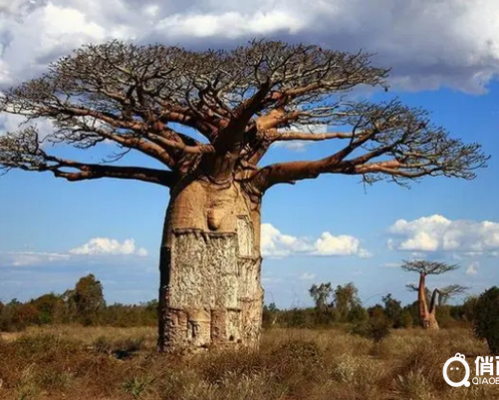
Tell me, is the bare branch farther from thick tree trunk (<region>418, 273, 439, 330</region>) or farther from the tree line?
thick tree trunk (<region>418, 273, 439, 330</region>)

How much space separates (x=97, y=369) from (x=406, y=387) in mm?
3774

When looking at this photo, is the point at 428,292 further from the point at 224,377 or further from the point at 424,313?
the point at 224,377

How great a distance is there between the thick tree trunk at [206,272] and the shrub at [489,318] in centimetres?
420

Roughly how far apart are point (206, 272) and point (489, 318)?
207 inches

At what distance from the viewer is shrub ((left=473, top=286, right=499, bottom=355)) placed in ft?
45.5

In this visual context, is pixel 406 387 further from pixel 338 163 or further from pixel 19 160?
pixel 19 160

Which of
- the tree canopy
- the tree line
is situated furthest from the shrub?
the tree line

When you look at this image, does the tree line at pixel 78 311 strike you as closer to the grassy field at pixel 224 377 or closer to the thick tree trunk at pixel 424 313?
the thick tree trunk at pixel 424 313

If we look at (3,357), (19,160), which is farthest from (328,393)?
(19,160)

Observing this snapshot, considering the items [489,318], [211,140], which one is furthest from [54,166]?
[489,318]

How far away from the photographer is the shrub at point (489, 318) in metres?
13.9

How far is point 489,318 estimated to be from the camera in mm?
14062

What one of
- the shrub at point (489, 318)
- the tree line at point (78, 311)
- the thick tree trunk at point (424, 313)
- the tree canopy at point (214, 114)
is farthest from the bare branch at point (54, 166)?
the thick tree trunk at point (424, 313)

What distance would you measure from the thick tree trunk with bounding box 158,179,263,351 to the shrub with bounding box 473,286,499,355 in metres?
4.20
